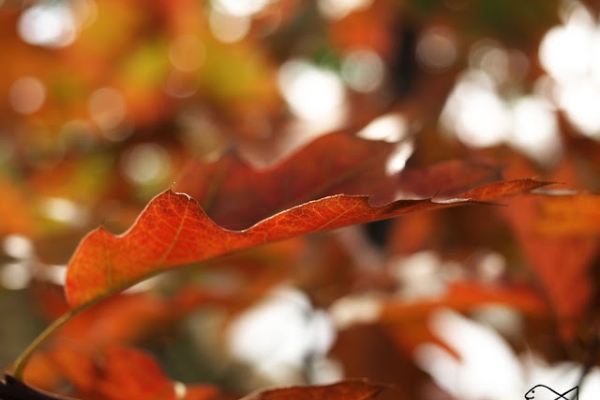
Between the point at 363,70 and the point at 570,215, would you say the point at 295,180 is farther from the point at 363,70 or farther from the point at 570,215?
the point at 363,70

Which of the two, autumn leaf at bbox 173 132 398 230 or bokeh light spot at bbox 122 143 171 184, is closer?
autumn leaf at bbox 173 132 398 230

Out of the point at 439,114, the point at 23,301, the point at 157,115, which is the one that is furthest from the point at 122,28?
the point at 439,114

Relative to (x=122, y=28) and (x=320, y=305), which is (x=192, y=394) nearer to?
(x=320, y=305)

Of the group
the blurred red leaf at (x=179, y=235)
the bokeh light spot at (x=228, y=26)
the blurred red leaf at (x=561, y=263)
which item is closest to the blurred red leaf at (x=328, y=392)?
the blurred red leaf at (x=179, y=235)

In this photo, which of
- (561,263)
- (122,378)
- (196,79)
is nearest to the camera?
(122,378)

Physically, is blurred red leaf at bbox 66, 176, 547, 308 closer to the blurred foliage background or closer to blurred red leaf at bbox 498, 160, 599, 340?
blurred red leaf at bbox 498, 160, 599, 340

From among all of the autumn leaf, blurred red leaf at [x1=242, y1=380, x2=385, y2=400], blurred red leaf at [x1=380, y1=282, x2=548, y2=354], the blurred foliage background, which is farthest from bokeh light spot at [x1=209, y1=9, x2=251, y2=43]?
blurred red leaf at [x1=242, y1=380, x2=385, y2=400]

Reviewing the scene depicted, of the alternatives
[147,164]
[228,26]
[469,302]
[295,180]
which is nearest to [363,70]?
[228,26]

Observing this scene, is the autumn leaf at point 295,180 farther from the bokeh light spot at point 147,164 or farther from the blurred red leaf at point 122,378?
the bokeh light spot at point 147,164
